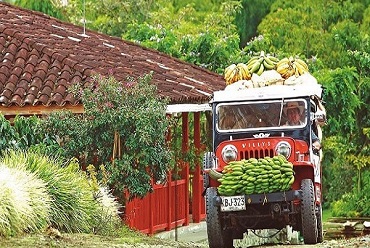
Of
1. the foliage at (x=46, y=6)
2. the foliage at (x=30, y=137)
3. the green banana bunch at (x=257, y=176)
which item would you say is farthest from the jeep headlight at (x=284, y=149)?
the foliage at (x=46, y=6)

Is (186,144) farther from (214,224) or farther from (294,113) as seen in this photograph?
(214,224)

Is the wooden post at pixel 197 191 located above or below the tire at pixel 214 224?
above

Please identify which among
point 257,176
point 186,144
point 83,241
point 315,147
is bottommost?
point 83,241

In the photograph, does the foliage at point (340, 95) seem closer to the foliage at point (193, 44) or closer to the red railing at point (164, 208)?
the foliage at point (193, 44)

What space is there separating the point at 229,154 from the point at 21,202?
3574 millimetres

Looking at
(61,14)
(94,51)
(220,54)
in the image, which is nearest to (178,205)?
(94,51)

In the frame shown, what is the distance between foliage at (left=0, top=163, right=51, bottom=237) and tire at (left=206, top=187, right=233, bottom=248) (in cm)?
244

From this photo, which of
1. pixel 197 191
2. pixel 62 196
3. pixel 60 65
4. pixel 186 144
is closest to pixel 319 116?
pixel 62 196

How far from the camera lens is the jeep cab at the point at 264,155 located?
18109 millimetres

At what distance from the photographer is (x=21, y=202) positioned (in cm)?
1666

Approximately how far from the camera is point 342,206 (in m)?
36.1

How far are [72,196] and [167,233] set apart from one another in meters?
7.06

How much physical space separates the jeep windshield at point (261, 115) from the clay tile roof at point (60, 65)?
3.17 metres

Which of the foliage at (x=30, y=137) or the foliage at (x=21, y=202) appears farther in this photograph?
the foliage at (x=30, y=137)
